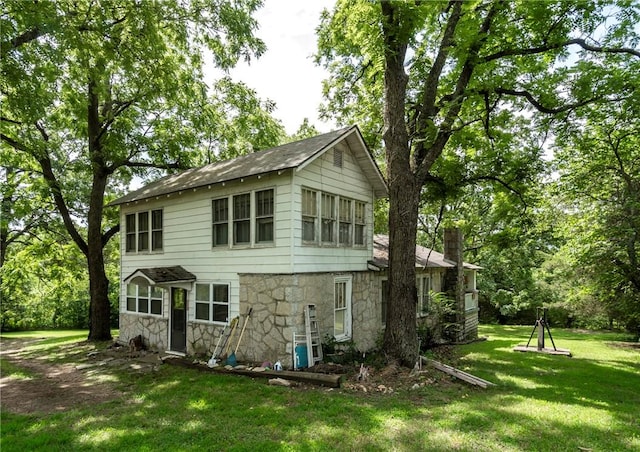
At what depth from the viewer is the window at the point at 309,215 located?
375 inches

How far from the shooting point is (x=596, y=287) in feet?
51.0

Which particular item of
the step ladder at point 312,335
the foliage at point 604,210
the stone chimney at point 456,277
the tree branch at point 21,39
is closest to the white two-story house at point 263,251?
the step ladder at point 312,335

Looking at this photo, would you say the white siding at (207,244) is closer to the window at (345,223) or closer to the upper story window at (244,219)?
the upper story window at (244,219)

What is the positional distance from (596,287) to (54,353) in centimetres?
2069

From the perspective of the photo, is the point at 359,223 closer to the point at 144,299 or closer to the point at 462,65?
the point at 462,65

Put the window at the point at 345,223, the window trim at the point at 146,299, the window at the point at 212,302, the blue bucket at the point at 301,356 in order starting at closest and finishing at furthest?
the blue bucket at the point at 301,356
the window at the point at 212,302
the window at the point at 345,223
the window trim at the point at 146,299

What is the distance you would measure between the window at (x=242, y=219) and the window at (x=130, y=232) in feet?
17.3

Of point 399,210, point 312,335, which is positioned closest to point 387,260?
point 399,210

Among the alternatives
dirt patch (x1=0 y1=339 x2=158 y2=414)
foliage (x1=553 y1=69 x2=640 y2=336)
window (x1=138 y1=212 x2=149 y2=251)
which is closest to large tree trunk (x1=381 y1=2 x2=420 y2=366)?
foliage (x1=553 y1=69 x2=640 y2=336)

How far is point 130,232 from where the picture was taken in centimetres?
1345

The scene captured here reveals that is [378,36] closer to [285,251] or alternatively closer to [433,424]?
[285,251]

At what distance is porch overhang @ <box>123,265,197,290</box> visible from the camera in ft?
34.2

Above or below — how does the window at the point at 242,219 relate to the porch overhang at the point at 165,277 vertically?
above

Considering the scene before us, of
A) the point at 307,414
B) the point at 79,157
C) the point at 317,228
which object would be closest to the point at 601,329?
the point at 317,228
